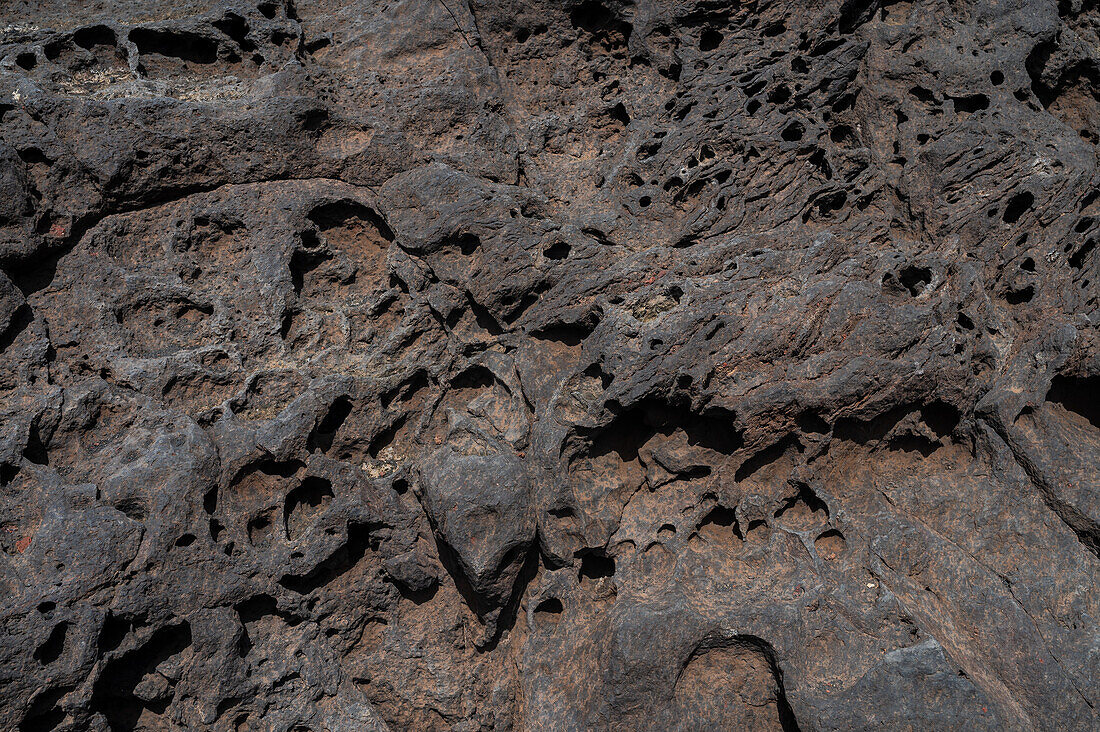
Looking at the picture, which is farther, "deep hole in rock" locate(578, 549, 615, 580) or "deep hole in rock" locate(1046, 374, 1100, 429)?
"deep hole in rock" locate(1046, 374, 1100, 429)

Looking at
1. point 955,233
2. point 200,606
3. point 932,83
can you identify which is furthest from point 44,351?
point 932,83

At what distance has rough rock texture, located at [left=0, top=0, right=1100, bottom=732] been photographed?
3592 mm

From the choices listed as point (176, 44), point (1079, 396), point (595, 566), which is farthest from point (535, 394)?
point (176, 44)

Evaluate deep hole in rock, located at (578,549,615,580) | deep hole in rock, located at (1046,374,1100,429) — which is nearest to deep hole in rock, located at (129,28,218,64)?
deep hole in rock, located at (578,549,615,580)

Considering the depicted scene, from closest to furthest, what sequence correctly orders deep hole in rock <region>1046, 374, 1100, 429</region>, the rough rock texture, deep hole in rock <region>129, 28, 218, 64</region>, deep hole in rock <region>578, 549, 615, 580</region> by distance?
1. the rough rock texture
2. deep hole in rock <region>578, 549, 615, 580</region>
3. deep hole in rock <region>1046, 374, 1100, 429</region>
4. deep hole in rock <region>129, 28, 218, 64</region>

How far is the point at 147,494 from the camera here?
3652 mm

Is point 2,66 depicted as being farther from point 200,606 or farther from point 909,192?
point 909,192

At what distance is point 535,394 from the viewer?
4.12m

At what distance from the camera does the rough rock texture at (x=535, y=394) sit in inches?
141

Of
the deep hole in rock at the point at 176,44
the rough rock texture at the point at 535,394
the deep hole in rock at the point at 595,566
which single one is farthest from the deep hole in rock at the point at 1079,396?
the deep hole in rock at the point at 176,44

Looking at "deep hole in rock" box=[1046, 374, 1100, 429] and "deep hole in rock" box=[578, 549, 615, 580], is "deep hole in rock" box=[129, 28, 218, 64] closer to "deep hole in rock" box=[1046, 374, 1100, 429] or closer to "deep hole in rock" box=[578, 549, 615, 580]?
"deep hole in rock" box=[578, 549, 615, 580]

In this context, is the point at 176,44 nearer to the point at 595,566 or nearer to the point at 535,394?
the point at 535,394

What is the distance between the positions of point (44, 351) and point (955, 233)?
530 cm

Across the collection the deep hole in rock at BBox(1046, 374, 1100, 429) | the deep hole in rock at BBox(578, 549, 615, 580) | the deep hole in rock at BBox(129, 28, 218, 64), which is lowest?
the deep hole in rock at BBox(578, 549, 615, 580)
